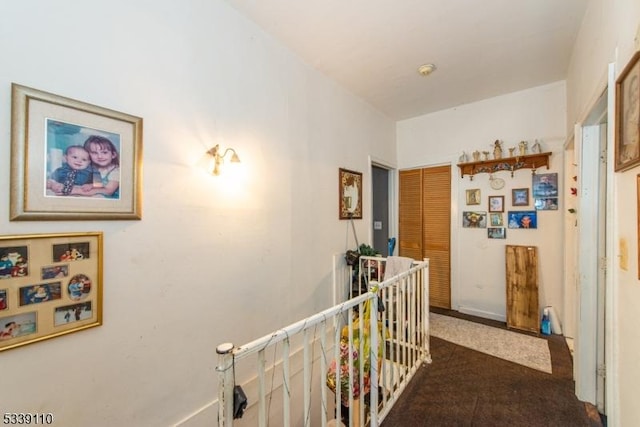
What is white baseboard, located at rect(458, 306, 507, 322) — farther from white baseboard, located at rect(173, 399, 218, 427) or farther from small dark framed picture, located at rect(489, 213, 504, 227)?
white baseboard, located at rect(173, 399, 218, 427)

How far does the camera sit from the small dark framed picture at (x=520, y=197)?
312 centimetres

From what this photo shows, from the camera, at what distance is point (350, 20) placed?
2.02 metres

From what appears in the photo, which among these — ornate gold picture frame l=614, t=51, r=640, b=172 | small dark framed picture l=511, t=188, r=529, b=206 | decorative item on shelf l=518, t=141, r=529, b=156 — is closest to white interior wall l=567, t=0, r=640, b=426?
ornate gold picture frame l=614, t=51, r=640, b=172

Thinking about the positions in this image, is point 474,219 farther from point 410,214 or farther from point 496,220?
point 410,214

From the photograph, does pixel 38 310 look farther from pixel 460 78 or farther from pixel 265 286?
pixel 460 78

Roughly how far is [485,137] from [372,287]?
2834 mm

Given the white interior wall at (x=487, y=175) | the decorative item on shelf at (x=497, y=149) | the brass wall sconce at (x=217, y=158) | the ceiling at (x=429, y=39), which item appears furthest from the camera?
the decorative item on shelf at (x=497, y=149)

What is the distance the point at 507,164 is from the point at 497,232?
0.82m

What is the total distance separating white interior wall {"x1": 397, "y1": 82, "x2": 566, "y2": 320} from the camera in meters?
2.97

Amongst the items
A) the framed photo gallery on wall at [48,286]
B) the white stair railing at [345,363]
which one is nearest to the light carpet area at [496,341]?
the white stair railing at [345,363]

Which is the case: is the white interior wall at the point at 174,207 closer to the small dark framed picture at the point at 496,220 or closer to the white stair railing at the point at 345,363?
the white stair railing at the point at 345,363

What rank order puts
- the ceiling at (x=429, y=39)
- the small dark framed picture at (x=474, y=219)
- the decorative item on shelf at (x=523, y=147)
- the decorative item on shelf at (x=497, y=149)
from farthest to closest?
the small dark framed picture at (x=474, y=219) < the decorative item on shelf at (x=497, y=149) < the decorative item on shelf at (x=523, y=147) < the ceiling at (x=429, y=39)

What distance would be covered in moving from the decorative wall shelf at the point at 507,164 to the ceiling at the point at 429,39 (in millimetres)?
793

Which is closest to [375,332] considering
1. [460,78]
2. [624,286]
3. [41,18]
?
[624,286]
